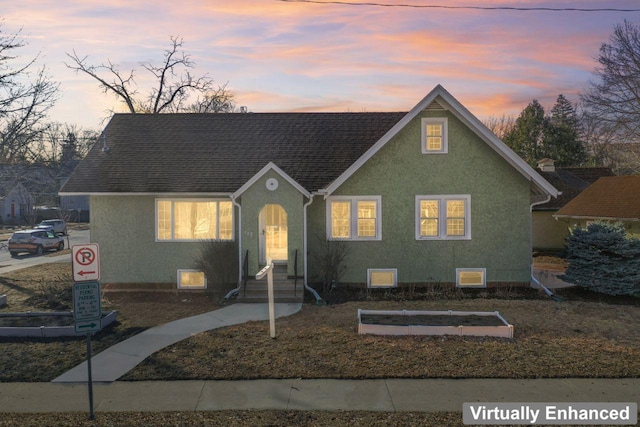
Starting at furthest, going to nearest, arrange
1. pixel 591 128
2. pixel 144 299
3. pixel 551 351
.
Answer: pixel 591 128, pixel 144 299, pixel 551 351

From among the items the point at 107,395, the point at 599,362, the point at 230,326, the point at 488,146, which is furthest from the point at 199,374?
the point at 488,146

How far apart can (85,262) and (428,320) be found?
756cm

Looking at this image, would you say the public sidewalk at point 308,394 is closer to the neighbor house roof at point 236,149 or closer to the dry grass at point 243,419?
the dry grass at point 243,419

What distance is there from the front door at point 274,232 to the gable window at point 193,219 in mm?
1224

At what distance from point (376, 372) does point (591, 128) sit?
28.4 metres

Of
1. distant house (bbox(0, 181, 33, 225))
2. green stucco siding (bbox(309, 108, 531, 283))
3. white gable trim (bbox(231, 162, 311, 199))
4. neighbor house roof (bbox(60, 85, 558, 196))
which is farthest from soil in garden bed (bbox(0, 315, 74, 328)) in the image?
distant house (bbox(0, 181, 33, 225))

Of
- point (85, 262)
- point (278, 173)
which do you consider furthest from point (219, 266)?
point (85, 262)

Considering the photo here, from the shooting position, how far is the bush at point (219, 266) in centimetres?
1394

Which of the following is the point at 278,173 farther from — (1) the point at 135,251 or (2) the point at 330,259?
(1) the point at 135,251

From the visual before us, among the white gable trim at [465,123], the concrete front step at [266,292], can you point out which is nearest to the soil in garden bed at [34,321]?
the concrete front step at [266,292]

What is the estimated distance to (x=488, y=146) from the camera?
14703 mm

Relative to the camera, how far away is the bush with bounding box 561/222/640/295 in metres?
14.0

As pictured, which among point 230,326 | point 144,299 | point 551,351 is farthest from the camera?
point 144,299

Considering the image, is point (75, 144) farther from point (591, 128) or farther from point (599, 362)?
point (599, 362)
